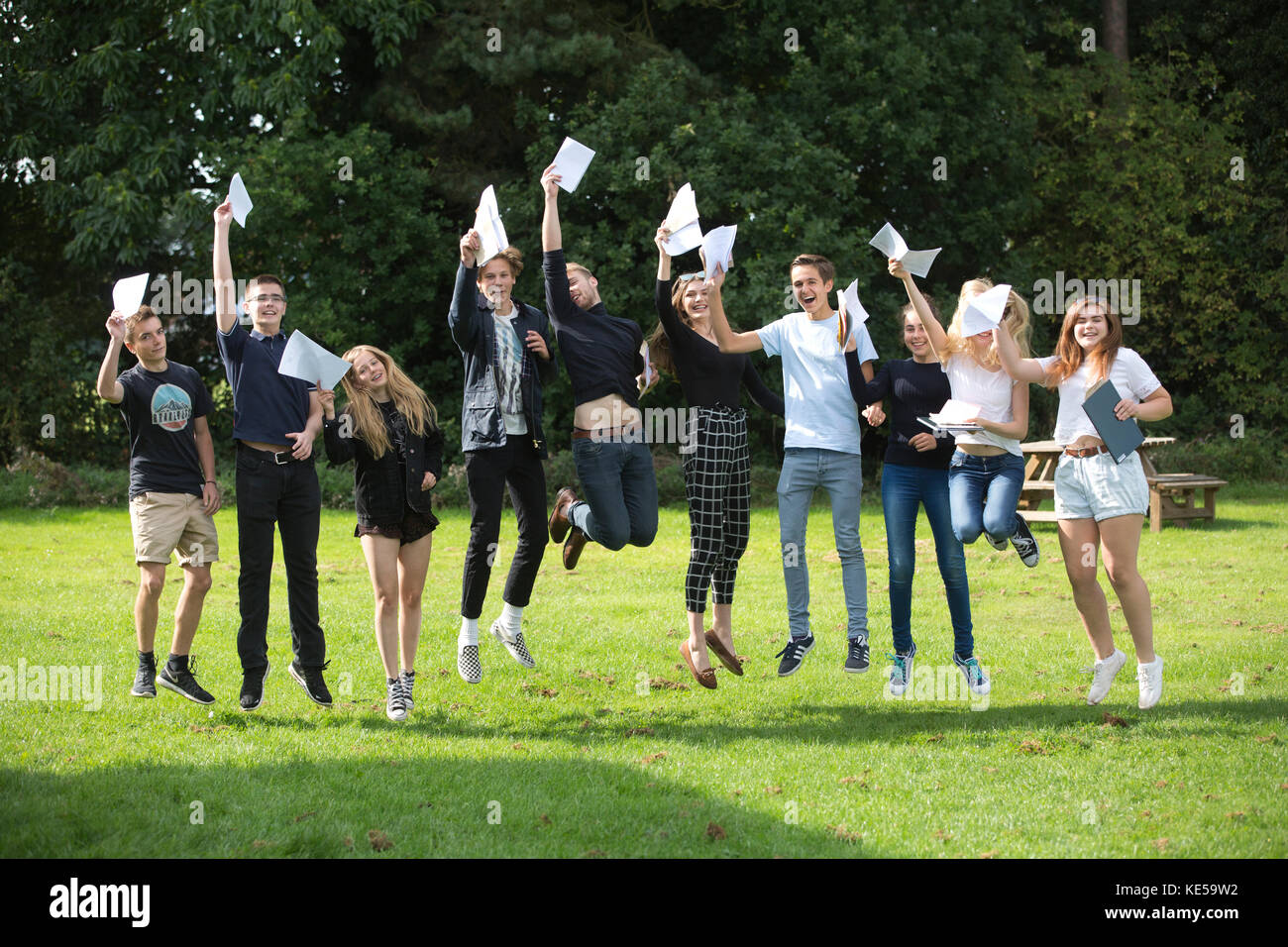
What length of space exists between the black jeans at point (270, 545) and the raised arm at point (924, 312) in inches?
130

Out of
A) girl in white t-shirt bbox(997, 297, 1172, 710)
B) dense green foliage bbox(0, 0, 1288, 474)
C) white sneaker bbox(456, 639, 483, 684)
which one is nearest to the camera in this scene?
girl in white t-shirt bbox(997, 297, 1172, 710)

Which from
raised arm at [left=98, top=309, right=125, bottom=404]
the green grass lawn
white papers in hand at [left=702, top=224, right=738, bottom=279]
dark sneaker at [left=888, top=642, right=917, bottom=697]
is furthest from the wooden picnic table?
raised arm at [left=98, top=309, right=125, bottom=404]

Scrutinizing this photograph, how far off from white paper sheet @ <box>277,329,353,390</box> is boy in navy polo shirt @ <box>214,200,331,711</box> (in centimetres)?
29

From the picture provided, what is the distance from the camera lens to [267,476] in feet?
21.0

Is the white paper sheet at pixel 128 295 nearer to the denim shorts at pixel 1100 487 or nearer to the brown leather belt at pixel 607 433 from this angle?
the brown leather belt at pixel 607 433

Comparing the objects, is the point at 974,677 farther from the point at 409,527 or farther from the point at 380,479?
the point at 380,479

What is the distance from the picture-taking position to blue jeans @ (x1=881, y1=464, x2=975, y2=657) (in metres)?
6.76

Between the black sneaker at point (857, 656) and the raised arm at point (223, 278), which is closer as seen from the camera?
the raised arm at point (223, 278)

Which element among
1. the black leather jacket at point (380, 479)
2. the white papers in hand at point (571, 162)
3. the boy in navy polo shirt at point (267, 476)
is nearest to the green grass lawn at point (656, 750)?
the boy in navy polo shirt at point (267, 476)

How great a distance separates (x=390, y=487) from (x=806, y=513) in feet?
7.40

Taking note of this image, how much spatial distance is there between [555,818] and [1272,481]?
1928 cm

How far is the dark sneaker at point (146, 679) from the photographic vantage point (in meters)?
6.75

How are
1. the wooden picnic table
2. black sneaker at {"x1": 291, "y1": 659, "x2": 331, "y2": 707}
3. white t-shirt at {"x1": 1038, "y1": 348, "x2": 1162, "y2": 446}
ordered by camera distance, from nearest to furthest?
white t-shirt at {"x1": 1038, "y1": 348, "x2": 1162, "y2": 446}
black sneaker at {"x1": 291, "y1": 659, "x2": 331, "y2": 707}
the wooden picnic table

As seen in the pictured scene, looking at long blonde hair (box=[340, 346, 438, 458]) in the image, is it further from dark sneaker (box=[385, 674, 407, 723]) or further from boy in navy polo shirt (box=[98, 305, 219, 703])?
dark sneaker (box=[385, 674, 407, 723])
